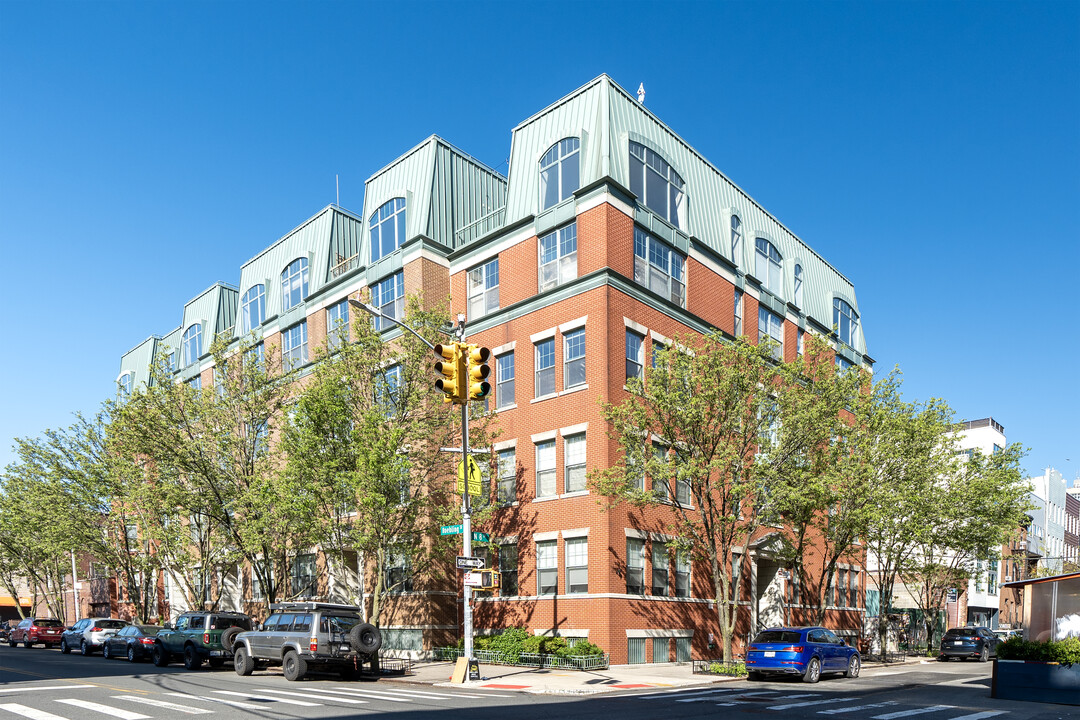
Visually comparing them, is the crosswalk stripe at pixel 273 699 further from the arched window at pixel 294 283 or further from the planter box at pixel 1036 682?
the arched window at pixel 294 283

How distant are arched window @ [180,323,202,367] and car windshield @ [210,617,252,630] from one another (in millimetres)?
31760

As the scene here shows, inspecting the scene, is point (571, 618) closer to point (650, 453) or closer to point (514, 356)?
point (650, 453)

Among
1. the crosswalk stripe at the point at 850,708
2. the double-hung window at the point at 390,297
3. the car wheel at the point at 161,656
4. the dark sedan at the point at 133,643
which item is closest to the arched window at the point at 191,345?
the double-hung window at the point at 390,297

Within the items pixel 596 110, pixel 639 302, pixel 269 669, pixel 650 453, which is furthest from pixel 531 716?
pixel 596 110

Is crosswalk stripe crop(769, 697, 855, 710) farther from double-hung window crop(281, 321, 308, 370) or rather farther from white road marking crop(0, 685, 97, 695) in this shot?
double-hung window crop(281, 321, 308, 370)

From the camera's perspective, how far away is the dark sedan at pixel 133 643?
115 feet

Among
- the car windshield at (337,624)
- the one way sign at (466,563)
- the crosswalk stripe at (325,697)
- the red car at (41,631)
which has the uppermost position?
the one way sign at (466,563)

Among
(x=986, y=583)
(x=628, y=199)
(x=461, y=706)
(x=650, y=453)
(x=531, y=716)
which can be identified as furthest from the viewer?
(x=986, y=583)

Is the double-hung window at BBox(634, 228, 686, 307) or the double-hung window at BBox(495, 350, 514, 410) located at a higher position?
the double-hung window at BBox(634, 228, 686, 307)

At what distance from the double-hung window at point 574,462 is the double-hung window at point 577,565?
193cm

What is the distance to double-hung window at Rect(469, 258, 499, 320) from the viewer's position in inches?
1411

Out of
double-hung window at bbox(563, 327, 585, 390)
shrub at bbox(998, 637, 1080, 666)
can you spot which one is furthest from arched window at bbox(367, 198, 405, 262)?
shrub at bbox(998, 637, 1080, 666)

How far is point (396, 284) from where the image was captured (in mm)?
38438

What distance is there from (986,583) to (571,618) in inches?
2304
